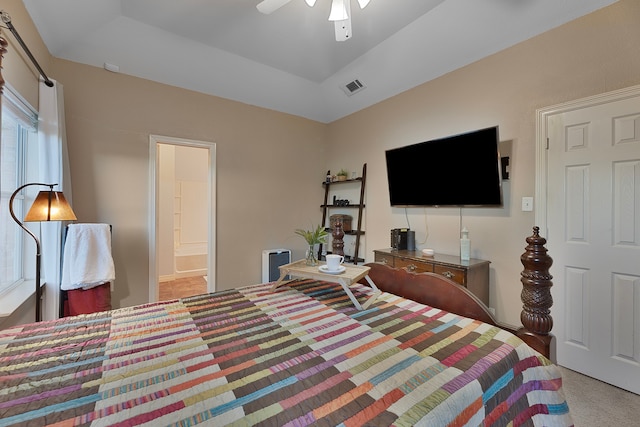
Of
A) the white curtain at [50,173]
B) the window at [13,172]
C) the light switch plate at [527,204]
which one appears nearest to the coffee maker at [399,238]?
the light switch plate at [527,204]

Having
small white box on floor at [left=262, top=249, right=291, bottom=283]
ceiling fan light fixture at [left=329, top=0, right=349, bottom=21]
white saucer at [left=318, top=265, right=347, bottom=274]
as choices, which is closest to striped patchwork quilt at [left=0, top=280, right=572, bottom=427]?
white saucer at [left=318, top=265, right=347, bottom=274]

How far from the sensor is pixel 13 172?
2027 mm

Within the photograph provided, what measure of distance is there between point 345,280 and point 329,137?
328 cm

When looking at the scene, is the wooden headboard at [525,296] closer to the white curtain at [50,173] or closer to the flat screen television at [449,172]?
the flat screen television at [449,172]

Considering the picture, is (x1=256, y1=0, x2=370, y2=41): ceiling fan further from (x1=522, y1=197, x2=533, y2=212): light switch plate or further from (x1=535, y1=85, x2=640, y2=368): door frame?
(x1=522, y1=197, x2=533, y2=212): light switch plate

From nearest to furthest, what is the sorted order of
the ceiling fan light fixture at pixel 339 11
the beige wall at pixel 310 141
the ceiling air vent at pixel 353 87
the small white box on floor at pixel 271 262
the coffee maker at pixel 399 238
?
the ceiling fan light fixture at pixel 339 11 → the beige wall at pixel 310 141 → the coffee maker at pixel 399 238 → the ceiling air vent at pixel 353 87 → the small white box on floor at pixel 271 262

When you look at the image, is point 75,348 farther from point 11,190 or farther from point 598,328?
point 598,328

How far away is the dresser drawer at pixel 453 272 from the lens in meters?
2.28

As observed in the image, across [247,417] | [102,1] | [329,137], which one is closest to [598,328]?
[247,417]

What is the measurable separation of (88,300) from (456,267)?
314cm

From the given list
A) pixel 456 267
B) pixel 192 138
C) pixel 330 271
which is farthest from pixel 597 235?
pixel 192 138

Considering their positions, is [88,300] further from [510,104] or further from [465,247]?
[510,104]

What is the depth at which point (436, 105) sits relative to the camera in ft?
9.60

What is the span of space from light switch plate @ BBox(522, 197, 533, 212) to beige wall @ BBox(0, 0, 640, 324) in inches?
1.7
